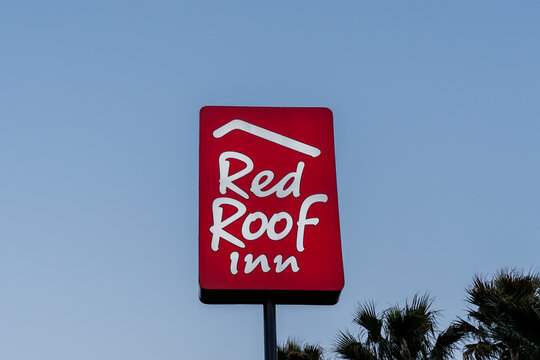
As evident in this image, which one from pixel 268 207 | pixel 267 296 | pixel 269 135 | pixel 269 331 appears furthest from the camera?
pixel 269 135

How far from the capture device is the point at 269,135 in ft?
31.3

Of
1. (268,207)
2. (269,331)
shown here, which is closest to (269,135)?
(268,207)

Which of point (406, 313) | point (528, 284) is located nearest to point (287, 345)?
point (406, 313)

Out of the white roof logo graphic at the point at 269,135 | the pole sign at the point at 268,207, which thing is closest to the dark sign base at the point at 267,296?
the pole sign at the point at 268,207

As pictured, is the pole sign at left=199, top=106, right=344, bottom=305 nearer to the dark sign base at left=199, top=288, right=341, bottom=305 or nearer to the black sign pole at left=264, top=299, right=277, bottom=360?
the dark sign base at left=199, top=288, right=341, bottom=305

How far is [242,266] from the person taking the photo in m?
8.51

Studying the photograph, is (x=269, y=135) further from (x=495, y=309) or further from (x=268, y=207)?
(x=495, y=309)

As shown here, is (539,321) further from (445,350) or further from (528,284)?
(445,350)

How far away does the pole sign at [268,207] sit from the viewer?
336 inches

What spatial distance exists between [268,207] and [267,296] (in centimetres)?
106

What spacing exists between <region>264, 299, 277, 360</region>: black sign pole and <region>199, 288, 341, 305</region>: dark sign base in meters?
0.07

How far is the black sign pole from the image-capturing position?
26.1ft

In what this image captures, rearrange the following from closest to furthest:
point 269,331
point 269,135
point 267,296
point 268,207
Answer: point 269,331
point 267,296
point 268,207
point 269,135

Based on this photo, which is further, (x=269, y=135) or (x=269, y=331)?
(x=269, y=135)
